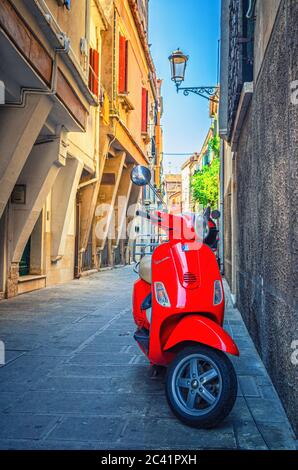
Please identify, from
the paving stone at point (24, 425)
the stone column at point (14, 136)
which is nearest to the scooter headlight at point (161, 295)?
the paving stone at point (24, 425)

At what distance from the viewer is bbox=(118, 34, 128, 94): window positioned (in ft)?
53.6

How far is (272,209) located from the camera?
3734mm

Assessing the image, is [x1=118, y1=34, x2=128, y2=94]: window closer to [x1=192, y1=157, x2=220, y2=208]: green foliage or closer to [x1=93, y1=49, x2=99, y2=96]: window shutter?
[x1=93, y1=49, x2=99, y2=96]: window shutter

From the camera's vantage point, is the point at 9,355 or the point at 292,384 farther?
the point at 9,355

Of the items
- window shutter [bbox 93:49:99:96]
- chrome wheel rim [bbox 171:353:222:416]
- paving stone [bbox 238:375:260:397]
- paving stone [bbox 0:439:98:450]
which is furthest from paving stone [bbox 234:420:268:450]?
window shutter [bbox 93:49:99:96]

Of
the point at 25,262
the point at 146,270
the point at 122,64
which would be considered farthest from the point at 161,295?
the point at 122,64

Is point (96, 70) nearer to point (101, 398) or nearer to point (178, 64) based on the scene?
point (178, 64)

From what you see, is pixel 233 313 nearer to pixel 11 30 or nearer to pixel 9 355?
pixel 9 355

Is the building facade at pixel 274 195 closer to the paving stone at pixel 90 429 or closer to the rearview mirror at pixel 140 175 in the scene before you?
the rearview mirror at pixel 140 175

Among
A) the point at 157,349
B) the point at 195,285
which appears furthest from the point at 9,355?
the point at 195,285

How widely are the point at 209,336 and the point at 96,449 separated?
3.15 feet

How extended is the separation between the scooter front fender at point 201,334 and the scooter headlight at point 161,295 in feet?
0.64

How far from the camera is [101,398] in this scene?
359cm

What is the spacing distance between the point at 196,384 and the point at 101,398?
826mm
